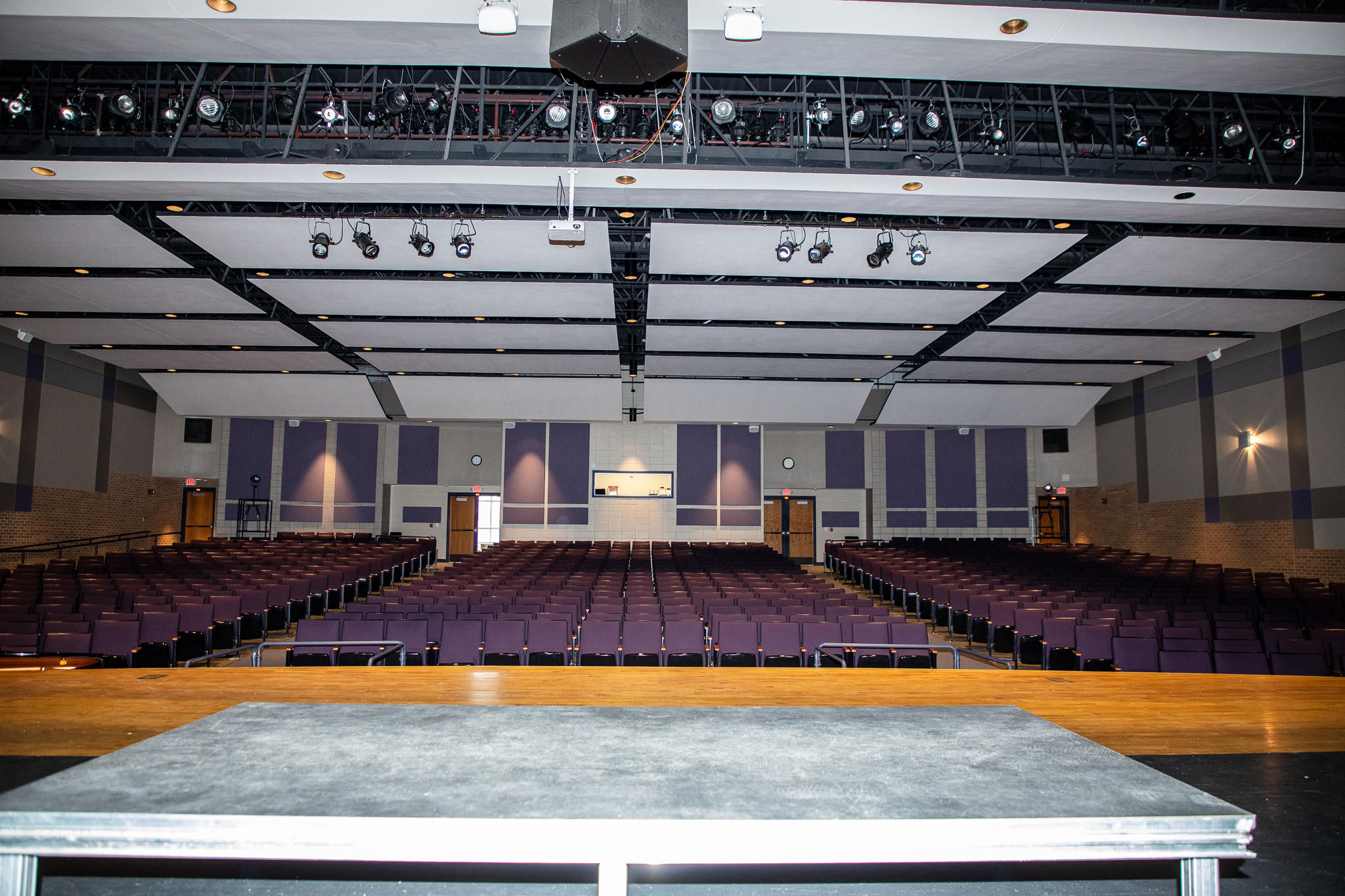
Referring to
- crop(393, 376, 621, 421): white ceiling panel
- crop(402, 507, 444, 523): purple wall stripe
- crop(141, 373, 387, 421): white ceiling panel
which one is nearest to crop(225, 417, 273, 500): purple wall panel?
crop(141, 373, 387, 421): white ceiling panel

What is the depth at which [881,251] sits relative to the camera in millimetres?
9203

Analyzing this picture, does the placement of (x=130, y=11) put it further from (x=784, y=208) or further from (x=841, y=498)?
(x=841, y=498)

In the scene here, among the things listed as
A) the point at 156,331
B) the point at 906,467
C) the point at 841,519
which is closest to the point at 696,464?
the point at 841,519

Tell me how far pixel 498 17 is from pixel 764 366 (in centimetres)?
1167

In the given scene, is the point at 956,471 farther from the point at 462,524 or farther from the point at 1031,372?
the point at 462,524

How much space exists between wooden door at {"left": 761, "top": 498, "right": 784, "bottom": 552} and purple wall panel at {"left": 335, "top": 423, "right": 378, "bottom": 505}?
1193 centimetres

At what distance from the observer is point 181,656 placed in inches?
285

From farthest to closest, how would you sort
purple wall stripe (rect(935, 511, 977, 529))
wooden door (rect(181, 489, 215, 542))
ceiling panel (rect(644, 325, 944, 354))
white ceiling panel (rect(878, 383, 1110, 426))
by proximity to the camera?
purple wall stripe (rect(935, 511, 977, 529))
wooden door (rect(181, 489, 215, 542))
white ceiling panel (rect(878, 383, 1110, 426))
ceiling panel (rect(644, 325, 944, 354))

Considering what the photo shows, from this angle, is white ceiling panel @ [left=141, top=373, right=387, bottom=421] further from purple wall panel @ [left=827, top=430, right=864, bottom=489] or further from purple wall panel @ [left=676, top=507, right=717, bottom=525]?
purple wall panel @ [left=827, top=430, right=864, bottom=489]

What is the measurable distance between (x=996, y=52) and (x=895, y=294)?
605 cm

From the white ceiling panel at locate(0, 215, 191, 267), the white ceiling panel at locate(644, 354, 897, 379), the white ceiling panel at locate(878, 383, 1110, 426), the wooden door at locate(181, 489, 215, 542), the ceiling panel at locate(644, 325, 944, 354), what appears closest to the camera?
the white ceiling panel at locate(0, 215, 191, 267)

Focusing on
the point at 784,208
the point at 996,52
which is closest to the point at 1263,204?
the point at 996,52

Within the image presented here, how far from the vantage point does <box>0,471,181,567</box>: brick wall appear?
13.6 metres

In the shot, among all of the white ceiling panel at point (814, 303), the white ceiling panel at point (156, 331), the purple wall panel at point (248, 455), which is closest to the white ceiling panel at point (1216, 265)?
the white ceiling panel at point (814, 303)
